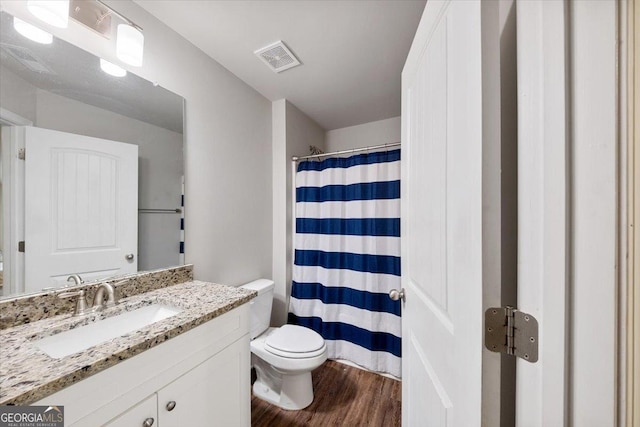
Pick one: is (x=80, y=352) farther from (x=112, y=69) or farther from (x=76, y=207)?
(x=112, y=69)

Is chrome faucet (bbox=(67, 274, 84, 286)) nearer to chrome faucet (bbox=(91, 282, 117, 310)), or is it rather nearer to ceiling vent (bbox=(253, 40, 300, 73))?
chrome faucet (bbox=(91, 282, 117, 310))

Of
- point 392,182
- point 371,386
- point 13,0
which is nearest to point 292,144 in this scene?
point 392,182

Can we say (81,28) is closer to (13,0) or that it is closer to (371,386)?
(13,0)

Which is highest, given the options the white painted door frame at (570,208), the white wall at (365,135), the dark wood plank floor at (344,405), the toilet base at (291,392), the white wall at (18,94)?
the white wall at (365,135)

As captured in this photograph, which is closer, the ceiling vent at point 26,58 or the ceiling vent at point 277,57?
the ceiling vent at point 26,58

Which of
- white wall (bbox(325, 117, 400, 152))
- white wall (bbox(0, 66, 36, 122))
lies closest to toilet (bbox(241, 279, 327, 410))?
white wall (bbox(0, 66, 36, 122))

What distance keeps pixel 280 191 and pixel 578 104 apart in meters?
1.93

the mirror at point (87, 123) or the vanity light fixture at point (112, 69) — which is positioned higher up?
the vanity light fixture at point (112, 69)

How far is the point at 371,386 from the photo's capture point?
1688 mm

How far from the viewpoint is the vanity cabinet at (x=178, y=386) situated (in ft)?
1.95

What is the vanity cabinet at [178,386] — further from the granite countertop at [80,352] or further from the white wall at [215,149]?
the white wall at [215,149]

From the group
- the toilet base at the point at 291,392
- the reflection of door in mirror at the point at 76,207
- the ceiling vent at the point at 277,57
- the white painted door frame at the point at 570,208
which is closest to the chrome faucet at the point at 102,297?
the reflection of door in mirror at the point at 76,207

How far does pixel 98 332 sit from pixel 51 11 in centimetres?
120

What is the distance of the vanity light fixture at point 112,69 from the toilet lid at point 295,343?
1.67m
